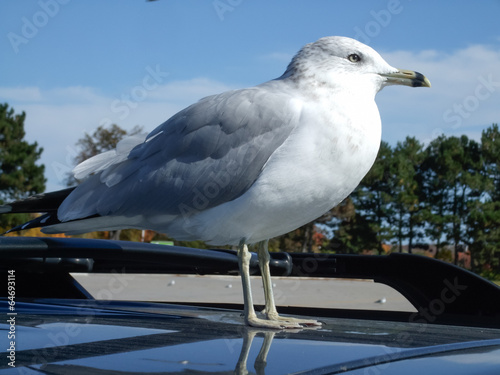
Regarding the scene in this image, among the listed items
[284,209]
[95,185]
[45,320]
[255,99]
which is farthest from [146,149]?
[45,320]

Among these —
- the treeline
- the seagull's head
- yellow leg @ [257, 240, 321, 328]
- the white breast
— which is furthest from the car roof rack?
the treeline

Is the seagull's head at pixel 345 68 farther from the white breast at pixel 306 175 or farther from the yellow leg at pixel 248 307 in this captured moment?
the yellow leg at pixel 248 307

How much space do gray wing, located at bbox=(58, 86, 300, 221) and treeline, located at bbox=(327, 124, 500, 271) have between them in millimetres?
29956

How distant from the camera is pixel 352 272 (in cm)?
263

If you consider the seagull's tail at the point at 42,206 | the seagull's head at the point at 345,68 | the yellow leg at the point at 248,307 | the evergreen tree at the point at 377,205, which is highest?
the evergreen tree at the point at 377,205

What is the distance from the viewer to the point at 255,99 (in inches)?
88.9

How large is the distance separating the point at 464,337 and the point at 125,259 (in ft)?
3.27

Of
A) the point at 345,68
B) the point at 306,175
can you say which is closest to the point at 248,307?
the point at 306,175

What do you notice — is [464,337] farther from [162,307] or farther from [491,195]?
[491,195]

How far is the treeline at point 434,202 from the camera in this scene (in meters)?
31.7

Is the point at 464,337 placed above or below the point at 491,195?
below

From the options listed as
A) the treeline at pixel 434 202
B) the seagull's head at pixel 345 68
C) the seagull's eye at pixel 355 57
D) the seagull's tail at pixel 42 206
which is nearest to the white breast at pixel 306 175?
the seagull's head at pixel 345 68

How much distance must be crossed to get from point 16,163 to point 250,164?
115ft

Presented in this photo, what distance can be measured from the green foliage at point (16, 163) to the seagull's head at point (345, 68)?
33.5 m
